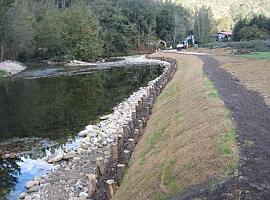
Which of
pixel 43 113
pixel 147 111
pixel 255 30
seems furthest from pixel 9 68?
pixel 255 30

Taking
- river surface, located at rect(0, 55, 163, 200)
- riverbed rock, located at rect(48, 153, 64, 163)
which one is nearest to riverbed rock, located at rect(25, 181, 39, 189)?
river surface, located at rect(0, 55, 163, 200)

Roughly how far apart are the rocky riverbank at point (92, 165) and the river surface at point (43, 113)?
905mm

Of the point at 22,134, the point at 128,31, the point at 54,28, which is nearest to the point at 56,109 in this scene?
the point at 22,134

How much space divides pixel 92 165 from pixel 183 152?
21.5ft

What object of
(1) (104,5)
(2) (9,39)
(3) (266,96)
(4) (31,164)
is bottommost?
(4) (31,164)

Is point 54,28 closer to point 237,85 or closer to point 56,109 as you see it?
point 56,109

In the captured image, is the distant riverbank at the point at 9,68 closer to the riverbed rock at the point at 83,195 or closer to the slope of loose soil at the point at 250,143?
the slope of loose soil at the point at 250,143

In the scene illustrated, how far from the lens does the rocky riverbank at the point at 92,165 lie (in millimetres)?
15508

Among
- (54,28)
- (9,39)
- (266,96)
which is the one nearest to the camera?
(266,96)

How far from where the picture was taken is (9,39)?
79438mm

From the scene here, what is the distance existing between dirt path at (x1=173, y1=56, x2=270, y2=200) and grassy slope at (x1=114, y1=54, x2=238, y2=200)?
0.37m

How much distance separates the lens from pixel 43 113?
106 ft

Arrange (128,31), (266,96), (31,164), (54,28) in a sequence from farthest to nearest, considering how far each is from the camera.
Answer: (128,31) → (54,28) → (266,96) → (31,164)

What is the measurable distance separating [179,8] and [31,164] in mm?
144229
